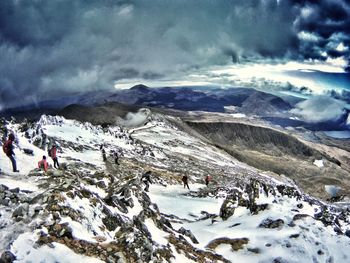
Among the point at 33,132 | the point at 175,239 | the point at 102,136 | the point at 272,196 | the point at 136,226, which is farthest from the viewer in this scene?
the point at 102,136

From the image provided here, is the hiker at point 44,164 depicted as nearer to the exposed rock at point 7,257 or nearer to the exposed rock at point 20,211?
the exposed rock at point 20,211

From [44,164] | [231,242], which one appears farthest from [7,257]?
[231,242]

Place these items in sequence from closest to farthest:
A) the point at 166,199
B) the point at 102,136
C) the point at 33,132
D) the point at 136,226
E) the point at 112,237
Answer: the point at 112,237 < the point at 136,226 < the point at 166,199 < the point at 33,132 < the point at 102,136

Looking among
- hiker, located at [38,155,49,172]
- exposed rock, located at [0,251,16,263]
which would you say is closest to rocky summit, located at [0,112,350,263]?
exposed rock, located at [0,251,16,263]

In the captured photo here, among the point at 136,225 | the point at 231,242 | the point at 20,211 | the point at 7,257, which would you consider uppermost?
the point at 20,211

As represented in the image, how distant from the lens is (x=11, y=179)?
111 feet

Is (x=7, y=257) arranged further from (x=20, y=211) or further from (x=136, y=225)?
(x=136, y=225)

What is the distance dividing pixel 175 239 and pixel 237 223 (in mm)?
11472

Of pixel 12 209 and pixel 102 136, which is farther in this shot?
pixel 102 136

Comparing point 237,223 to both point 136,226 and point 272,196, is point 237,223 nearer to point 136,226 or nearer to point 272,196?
point 272,196

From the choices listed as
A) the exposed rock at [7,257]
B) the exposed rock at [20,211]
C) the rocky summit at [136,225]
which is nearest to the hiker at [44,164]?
the rocky summit at [136,225]

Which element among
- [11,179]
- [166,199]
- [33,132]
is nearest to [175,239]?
[11,179]

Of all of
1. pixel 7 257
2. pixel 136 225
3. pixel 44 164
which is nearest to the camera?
pixel 7 257

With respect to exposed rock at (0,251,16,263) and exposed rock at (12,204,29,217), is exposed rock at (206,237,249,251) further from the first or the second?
exposed rock at (0,251,16,263)
